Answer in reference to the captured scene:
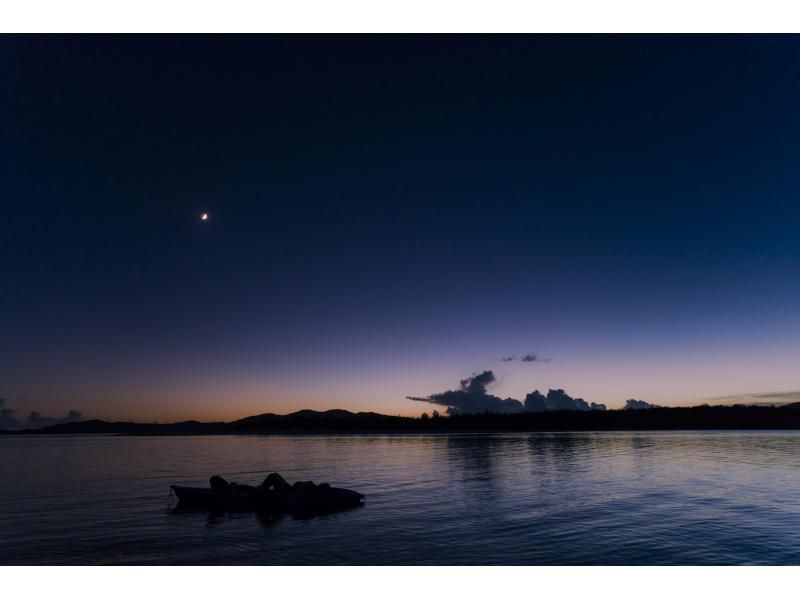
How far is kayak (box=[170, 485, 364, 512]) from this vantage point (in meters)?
41.2

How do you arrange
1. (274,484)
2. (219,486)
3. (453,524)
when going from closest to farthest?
(453,524) < (274,484) < (219,486)

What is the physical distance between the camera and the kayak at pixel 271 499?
41.2 metres

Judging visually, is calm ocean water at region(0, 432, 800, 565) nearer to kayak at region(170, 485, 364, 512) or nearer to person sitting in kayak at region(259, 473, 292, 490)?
kayak at region(170, 485, 364, 512)

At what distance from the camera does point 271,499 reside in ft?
139

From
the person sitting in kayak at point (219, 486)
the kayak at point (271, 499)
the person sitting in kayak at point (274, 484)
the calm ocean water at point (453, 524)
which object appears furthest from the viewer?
the person sitting in kayak at point (219, 486)

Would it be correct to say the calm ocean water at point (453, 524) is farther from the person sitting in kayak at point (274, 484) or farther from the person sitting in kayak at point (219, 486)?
the person sitting in kayak at point (219, 486)

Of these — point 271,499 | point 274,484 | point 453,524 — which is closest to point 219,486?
point 274,484

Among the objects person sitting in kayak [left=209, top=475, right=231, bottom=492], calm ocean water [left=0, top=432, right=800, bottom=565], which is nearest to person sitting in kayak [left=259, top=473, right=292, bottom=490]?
person sitting in kayak [left=209, top=475, right=231, bottom=492]

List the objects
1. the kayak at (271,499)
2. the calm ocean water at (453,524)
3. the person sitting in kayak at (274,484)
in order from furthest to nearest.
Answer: the person sitting in kayak at (274,484)
the kayak at (271,499)
the calm ocean water at (453,524)

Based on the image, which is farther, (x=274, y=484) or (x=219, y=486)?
(x=219, y=486)

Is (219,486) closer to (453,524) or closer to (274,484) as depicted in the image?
→ (274,484)

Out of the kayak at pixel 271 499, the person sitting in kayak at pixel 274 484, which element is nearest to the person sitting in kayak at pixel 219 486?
the kayak at pixel 271 499

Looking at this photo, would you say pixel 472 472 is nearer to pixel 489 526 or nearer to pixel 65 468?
pixel 489 526

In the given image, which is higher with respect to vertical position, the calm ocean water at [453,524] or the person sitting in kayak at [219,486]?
the person sitting in kayak at [219,486]
